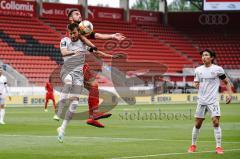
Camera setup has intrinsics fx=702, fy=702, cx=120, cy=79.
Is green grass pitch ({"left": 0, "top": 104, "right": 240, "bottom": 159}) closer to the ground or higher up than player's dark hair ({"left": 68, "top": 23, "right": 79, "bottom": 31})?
closer to the ground

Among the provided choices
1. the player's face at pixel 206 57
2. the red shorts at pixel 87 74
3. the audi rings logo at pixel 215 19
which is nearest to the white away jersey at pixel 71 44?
the red shorts at pixel 87 74

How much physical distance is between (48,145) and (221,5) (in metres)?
45.9

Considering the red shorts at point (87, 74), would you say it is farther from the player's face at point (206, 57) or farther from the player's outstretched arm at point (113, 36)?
the player's face at point (206, 57)

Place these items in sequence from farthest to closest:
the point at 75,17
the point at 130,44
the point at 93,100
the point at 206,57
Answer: the point at 130,44 < the point at 93,100 < the point at 75,17 < the point at 206,57

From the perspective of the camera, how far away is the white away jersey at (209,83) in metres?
15.1

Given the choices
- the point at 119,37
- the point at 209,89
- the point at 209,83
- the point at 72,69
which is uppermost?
the point at 119,37

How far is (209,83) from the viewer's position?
1514 cm

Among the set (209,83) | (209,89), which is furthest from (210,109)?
(209,83)

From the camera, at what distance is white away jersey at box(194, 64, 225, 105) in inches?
595

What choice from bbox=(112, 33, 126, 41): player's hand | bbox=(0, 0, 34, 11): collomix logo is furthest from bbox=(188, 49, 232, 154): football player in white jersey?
bbox=(0, 0, 34, 11): collomix logo

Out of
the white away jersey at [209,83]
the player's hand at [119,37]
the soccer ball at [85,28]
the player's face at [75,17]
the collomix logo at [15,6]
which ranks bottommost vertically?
the white away jersey at [209,83]

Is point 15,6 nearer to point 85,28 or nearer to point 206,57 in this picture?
point 85,28

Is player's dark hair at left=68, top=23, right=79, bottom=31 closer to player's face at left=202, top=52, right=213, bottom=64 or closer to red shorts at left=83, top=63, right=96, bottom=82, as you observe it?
red shorts at left=83, top=63, right=96, bottom=82

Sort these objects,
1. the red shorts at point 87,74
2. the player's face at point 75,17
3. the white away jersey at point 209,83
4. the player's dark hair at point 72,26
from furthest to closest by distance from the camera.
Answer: the red shorts at point 87,74 < the player's face at point 75,17 < the player's dark hair at point 72,26 < the white away jersey at point 209,83
